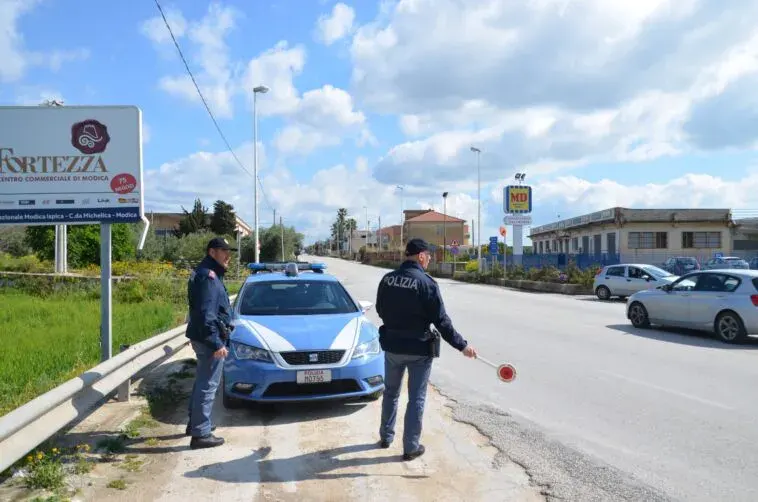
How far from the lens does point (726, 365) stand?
942 centimetres

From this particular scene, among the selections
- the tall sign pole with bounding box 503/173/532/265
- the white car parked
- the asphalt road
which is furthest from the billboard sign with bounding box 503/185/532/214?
the asphalt road

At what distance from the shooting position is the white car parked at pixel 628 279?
76.4 ft

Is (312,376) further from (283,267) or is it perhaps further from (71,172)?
(71,172)

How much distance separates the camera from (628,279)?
2384cm

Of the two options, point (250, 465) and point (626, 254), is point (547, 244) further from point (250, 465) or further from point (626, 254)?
point (250, 465)

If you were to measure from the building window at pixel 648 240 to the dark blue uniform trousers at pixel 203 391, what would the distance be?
149 feet

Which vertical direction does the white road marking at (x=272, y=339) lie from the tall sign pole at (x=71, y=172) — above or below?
below

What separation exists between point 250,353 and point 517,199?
3916 centimetres

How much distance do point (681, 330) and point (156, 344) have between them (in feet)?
37.1

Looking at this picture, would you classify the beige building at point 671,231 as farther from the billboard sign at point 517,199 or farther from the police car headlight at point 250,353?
the police car headlight at point 250,353

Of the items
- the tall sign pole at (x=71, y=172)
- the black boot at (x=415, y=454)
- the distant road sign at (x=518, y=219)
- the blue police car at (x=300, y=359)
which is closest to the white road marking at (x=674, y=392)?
the blue police car at (x=300, y=359)

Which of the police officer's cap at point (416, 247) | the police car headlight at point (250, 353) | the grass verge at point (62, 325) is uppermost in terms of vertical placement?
the police officer's cap at point (416, 247)

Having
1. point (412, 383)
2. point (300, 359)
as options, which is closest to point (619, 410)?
point (412, 383)

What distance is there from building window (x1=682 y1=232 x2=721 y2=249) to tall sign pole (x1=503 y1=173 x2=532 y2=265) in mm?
12804
